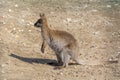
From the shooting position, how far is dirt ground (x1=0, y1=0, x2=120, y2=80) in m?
9.77

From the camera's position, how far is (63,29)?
1296 centimetres

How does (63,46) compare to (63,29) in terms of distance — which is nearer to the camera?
(63,46)

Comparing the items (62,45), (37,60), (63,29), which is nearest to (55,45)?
(62,45)

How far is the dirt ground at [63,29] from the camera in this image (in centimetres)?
977

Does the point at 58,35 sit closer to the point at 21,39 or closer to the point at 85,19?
the point at 21,39

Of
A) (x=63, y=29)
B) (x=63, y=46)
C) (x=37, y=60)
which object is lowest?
(x=63, y=29)

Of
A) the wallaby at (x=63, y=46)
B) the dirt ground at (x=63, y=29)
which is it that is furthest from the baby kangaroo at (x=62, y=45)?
the dirt ground at (x=63, y=29)

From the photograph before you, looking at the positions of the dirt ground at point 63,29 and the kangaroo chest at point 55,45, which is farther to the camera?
the kangaroo chest at point 55,45

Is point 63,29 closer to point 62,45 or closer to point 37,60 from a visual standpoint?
point 37,60

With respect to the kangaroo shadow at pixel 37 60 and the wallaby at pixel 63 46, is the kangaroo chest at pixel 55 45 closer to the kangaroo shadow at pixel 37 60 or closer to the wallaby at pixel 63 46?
the wallaby at pixel 63 46

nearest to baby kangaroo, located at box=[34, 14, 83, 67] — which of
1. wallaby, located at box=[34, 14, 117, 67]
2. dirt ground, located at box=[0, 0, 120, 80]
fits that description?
wallaby, located at box=[34, 14, 117, 67]

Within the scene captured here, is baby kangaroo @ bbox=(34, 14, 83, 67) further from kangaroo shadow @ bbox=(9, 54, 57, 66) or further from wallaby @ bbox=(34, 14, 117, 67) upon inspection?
kangaroo shadow @ bbox=(9, 54, 57, 66)

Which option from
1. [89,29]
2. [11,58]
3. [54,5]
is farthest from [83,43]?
[54,5]

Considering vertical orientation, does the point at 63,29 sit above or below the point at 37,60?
below
